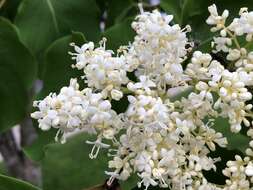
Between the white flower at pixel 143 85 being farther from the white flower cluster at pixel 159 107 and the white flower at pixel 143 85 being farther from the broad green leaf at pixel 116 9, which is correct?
the broad green leaf at pixel 116 9

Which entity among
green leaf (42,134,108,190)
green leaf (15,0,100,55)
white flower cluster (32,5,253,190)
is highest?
white flower cluster (32,5,253,190)

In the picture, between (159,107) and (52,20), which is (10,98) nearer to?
(52,20)

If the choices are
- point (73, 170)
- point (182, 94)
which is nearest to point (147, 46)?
point (182, 94)

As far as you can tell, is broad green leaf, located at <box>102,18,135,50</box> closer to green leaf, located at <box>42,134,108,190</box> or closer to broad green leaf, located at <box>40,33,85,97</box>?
broad green leaf, located at <box>40,33,85,97</box>

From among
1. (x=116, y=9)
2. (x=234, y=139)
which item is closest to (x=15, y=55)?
(x=116, y=9)

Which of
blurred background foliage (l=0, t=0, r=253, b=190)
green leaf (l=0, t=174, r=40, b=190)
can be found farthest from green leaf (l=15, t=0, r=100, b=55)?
green leaf (l=0, t=174, r=40, b=190)

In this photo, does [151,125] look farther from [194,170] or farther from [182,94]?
[182,94]
